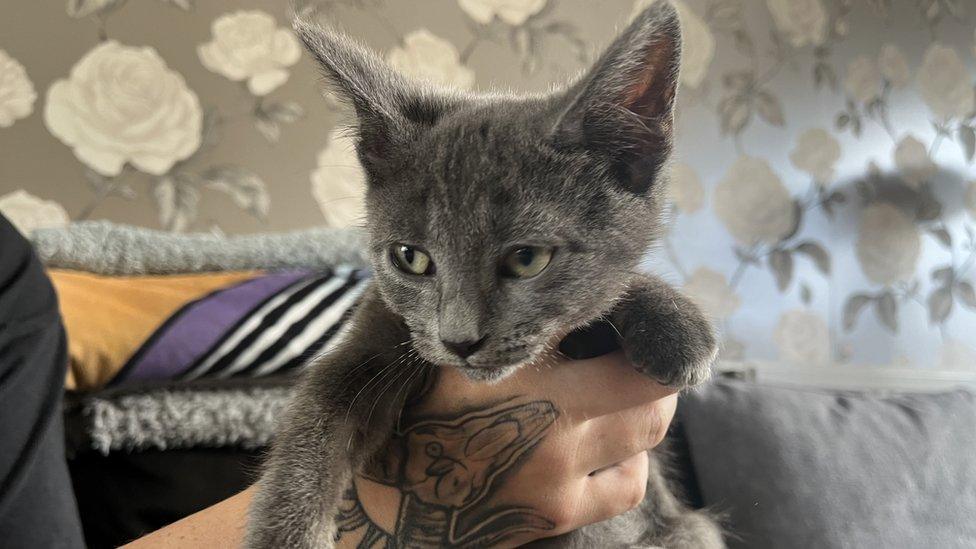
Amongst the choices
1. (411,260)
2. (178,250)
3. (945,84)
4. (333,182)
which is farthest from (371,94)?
(945,84)

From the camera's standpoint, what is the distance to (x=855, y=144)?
2.16 meters

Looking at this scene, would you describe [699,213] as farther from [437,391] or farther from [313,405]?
[313,405]

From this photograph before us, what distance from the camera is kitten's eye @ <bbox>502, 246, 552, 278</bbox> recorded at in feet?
2.19

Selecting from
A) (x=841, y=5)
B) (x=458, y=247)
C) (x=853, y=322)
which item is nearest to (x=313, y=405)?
(x=458, y=247)

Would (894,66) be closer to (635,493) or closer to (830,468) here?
(830,468)

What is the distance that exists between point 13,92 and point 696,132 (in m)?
1.68

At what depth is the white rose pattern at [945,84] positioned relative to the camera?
2.24m

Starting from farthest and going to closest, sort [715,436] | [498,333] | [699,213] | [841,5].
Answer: [841,5], [699,213], [715,436], [498,333]

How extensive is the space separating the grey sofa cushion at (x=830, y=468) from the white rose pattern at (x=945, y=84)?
136 centimetres

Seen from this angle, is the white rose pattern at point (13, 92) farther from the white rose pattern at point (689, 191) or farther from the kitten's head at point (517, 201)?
the white rose pattern at point (689, 191)

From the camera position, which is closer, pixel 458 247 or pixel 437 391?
pixel 458 247

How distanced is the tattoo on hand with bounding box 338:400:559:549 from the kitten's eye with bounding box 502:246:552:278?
21 centimetres

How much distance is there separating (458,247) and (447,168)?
90 mm

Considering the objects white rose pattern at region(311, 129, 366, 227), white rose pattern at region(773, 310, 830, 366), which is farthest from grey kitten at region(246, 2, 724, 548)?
white rose pattern at region(773, 310, 830, 366)
